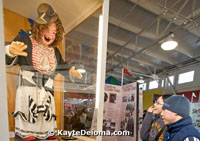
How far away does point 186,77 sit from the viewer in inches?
270

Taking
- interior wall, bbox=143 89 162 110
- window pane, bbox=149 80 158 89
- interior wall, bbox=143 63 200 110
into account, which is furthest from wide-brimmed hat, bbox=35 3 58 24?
window pane, bbox=149 80 158 89

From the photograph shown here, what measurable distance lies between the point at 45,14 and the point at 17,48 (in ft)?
1.13

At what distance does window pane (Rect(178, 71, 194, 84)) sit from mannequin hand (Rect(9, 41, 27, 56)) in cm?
726

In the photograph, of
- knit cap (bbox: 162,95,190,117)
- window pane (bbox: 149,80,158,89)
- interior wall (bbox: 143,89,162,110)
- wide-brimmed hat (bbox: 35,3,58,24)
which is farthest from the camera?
window pane (bbox: 149,80,158,89)

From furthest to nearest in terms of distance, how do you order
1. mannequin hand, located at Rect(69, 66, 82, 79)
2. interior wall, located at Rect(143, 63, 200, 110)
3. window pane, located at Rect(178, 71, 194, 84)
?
window pane, located at Rect(178, 71, 194, 84) → interior wall, located at Rect(143, 63, 200, 110) → mannequin hand, located at Rect(69, 66, 82, 79)

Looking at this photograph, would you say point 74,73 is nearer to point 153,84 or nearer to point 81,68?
point 81,68

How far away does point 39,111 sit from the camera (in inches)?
39.6

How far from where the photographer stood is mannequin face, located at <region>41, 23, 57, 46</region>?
111 centimetres

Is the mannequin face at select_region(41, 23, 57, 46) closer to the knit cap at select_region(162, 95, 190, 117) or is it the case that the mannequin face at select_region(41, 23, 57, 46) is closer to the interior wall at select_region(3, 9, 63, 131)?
the interior wall at select_region(3, 9, 63, 131)

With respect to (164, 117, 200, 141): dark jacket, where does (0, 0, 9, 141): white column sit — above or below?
above

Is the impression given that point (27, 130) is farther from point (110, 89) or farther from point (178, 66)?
point (178, 66)

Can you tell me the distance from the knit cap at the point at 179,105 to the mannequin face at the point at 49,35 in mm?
1350

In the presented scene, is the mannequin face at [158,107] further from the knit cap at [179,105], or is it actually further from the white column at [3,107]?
the white column at [3,107]

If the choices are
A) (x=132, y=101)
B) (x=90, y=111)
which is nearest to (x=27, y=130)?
(x=90, y=111)
